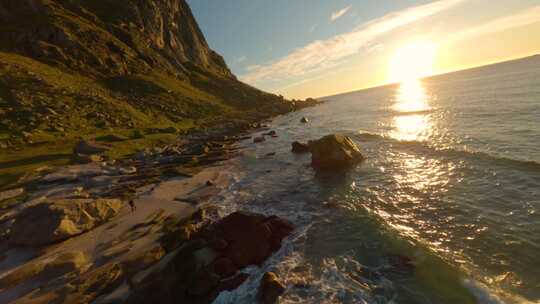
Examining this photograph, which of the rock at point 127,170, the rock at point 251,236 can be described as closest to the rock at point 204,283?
the rock at point 251,236

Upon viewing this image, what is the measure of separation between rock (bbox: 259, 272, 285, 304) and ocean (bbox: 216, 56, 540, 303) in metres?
0.38

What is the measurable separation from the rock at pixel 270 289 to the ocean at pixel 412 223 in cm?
38

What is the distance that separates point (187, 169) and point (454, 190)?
25.4 metres

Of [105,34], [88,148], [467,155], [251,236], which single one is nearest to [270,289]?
[251,236]

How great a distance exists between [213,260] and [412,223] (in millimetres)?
11521

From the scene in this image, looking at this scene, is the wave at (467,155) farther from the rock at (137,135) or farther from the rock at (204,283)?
the rock at (137,135)

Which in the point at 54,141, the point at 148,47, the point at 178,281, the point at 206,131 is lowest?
the point at 178,281

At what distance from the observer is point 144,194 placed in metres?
22.9

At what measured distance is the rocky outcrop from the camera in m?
10.8

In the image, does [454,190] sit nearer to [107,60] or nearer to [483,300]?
[483,300]

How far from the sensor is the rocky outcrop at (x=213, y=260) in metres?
10.8

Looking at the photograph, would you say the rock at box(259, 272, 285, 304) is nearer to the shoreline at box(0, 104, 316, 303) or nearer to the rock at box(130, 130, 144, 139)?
the shoreline at box(0, 104, 316, 303)

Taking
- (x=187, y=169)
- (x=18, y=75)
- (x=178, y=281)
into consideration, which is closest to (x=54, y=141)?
(x=187, y=169)

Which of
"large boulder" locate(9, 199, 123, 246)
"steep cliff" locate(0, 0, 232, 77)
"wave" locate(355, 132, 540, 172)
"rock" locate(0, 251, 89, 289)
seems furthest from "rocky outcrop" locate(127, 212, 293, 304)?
"steep cliff" locate(0, 0, 232, 77)
